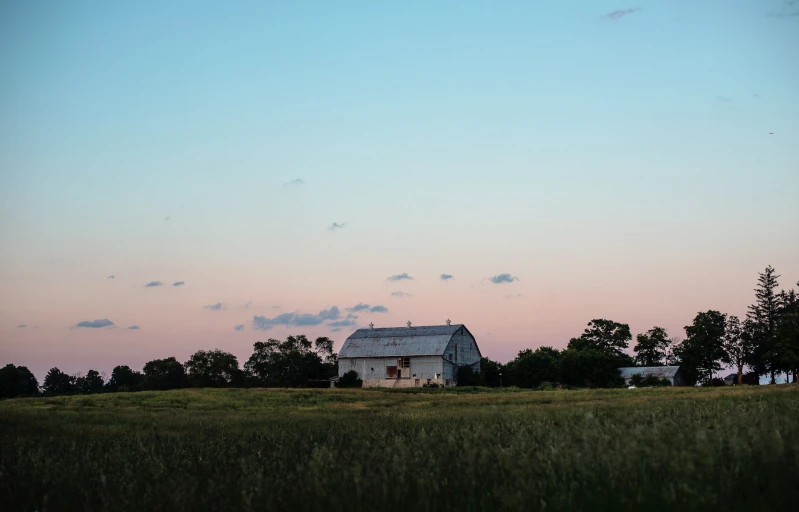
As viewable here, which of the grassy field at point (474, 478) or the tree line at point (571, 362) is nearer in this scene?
the grassy field at point (474, 478)

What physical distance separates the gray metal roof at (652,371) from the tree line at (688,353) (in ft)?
6.81

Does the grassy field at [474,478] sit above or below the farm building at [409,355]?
below

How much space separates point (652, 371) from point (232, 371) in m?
58.7

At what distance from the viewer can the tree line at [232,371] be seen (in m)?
92.6

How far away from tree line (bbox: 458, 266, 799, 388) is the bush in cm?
1236

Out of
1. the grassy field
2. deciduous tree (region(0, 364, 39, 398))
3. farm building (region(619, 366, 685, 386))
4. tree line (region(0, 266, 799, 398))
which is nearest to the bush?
tree line (region(0, 266, 799, 398))

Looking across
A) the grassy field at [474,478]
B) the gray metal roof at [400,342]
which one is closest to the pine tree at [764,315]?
the gray metal roof at [400,342]

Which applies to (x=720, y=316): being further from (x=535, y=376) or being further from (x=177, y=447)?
(x=177, y=447)

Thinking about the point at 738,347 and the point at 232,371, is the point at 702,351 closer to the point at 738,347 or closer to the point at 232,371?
the point at 738,347

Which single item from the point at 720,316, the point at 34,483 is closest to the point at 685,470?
the point at 34,483

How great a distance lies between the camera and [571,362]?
82.2 m

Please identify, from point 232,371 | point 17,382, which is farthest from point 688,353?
point 17,382

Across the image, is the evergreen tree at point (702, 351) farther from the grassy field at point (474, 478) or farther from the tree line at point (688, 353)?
the grassy field at point (474, 478)

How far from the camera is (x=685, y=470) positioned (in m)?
7.24
